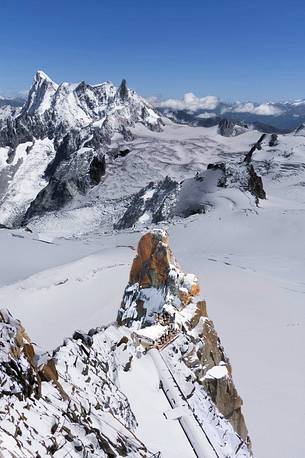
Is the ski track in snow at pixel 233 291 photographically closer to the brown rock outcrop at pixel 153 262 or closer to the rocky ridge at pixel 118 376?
the rocky ridge at pixel 118 376

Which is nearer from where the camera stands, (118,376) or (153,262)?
(118,376)

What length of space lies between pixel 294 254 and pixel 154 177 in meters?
109

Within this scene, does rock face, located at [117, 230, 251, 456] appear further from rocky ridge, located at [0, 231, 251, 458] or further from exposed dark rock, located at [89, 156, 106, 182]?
exposed dark rock, located at [89, 156, 106, 182]

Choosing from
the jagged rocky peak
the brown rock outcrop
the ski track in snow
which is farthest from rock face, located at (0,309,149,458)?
the brown rock outcrop

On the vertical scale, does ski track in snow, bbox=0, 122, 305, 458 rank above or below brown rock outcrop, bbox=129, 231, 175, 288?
below

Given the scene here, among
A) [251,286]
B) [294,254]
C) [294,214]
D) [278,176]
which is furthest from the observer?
[278,176]

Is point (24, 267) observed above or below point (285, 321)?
above

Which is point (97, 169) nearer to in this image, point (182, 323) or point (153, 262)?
point (153, 262)

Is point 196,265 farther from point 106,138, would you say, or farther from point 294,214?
point 106,138

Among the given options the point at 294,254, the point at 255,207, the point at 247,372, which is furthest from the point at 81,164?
the point at 247,372

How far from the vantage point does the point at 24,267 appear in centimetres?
4012

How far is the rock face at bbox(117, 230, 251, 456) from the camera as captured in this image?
1683 cm

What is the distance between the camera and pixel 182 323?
1833 centimetres

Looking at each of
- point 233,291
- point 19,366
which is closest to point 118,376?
point 19,366
